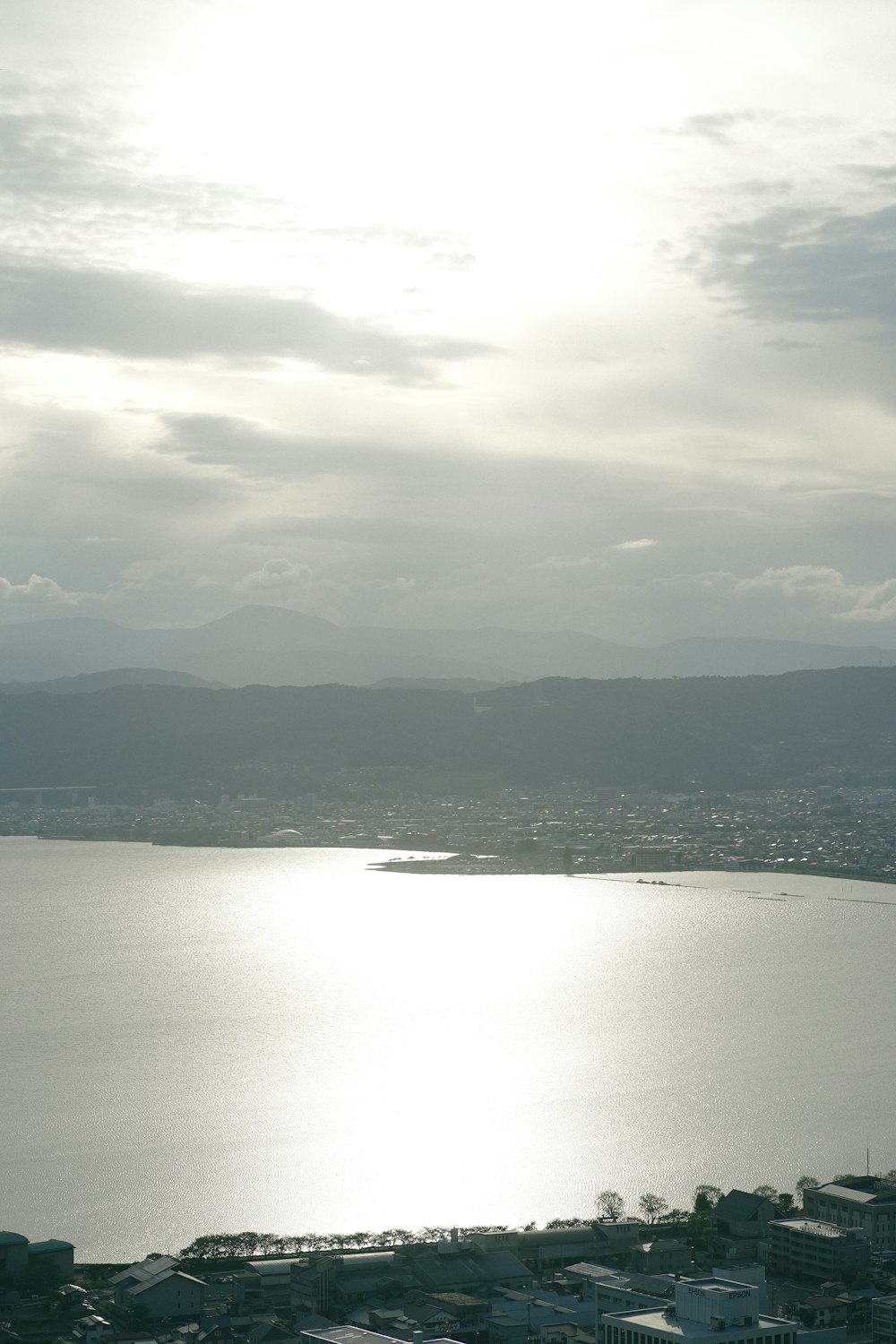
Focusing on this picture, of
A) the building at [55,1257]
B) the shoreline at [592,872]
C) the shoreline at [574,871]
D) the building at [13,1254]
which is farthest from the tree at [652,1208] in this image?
the shoreline at [592,872]

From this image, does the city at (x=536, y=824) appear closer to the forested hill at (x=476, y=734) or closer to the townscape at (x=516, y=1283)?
the forested hill at (x=476, y=734)

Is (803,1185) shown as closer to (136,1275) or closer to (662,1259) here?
(662,1259)

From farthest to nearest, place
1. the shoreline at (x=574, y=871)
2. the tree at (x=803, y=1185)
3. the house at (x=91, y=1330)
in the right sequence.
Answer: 1. the shoreline at (x=574, y=871)
2. the tree at (x=803, y=1185)
3. the house at (x=91, y=1330)

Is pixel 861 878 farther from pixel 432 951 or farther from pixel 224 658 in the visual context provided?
pixel 224 658

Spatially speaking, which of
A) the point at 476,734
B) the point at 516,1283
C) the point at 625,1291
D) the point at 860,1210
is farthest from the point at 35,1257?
the point at 476,734

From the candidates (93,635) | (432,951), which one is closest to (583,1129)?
(432,951)

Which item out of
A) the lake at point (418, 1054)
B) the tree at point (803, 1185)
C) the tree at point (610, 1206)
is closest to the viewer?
the tree at point (610, 1206)
